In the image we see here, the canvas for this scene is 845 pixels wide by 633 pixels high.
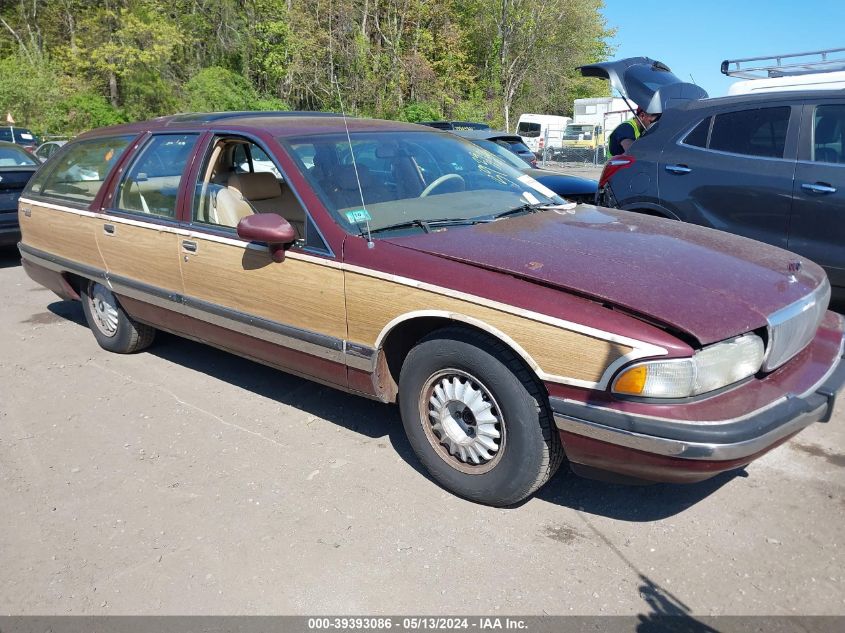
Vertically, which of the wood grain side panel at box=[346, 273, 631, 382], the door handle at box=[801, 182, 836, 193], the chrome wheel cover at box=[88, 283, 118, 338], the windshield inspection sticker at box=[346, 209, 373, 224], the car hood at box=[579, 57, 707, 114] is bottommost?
the chrome wheel cover at box=[88, 283, 118, 338]

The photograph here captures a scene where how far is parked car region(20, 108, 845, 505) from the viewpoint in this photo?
98.6 inches

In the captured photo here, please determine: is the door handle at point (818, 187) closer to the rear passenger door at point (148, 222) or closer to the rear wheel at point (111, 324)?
the rear passenger door at point (148, 222)

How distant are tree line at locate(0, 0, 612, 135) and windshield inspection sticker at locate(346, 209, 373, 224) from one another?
23916 mm

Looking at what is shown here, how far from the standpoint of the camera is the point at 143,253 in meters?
4.37

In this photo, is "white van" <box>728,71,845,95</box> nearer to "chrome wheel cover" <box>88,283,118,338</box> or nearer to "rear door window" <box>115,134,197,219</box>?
"rear door window" <box>115,134,197,219</box>

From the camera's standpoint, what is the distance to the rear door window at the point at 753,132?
505cm

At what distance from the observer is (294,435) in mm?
3818

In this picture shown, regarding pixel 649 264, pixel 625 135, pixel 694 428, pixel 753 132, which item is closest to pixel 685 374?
pixel 694 428

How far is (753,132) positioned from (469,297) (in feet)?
11.7

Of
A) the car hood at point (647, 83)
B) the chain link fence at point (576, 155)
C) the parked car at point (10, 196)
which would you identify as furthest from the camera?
the chain link fence at point (576, 155)

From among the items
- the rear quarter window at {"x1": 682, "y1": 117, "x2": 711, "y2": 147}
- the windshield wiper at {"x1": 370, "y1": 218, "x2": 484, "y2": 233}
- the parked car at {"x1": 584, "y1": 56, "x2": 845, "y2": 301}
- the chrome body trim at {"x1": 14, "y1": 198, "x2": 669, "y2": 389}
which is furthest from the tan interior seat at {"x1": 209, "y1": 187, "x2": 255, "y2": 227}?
the rear quarter window at {"x1": 682, "y1": 117, "x2": 711, "y2": 147}

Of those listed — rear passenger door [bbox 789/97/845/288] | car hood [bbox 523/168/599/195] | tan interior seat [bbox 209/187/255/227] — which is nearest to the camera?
tan interior seat [bbox 209/187/255/227]

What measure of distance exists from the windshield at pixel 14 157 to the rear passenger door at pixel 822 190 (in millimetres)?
8983

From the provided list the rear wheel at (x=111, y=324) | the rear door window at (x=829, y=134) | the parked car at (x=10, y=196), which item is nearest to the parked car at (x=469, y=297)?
the rear wheel at (x=111, y=324)
